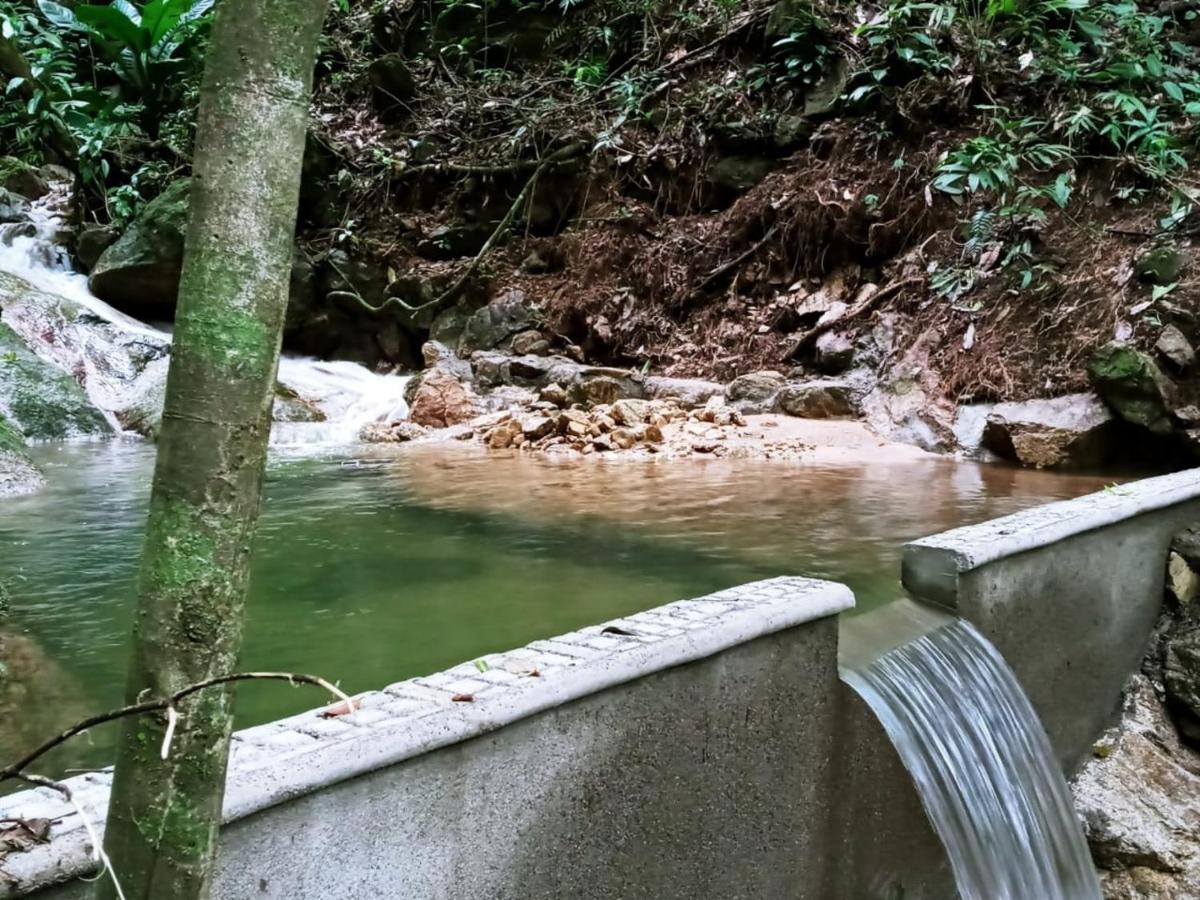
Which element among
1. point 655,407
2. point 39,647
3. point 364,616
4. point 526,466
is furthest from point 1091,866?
point 655,407

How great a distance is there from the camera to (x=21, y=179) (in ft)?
44.7

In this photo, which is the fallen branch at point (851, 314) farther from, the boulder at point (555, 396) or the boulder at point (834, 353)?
the boulder at point (555, 396)

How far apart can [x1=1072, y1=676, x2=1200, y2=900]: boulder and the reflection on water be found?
1045 mm

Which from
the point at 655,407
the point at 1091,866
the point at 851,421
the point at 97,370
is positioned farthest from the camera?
the point at 97,370

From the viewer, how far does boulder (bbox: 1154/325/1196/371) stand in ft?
18.9

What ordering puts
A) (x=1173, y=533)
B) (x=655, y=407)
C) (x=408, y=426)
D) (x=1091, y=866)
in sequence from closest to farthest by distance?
(x=1091, y=866) → (x=1173, y=533) → (x=655, y=407) → (x=408, y=426)

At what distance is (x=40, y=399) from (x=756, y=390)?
20.6 ft

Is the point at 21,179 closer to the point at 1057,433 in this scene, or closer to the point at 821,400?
the point at 821,400

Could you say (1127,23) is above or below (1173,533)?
above

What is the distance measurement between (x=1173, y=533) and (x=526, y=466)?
387cm

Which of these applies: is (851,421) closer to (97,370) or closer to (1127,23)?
(1127,23)

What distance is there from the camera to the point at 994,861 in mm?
2605

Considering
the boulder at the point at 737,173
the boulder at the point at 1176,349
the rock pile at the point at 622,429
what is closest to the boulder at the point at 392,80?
the boulder at the point at 737,173

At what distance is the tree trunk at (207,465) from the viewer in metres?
0.83
